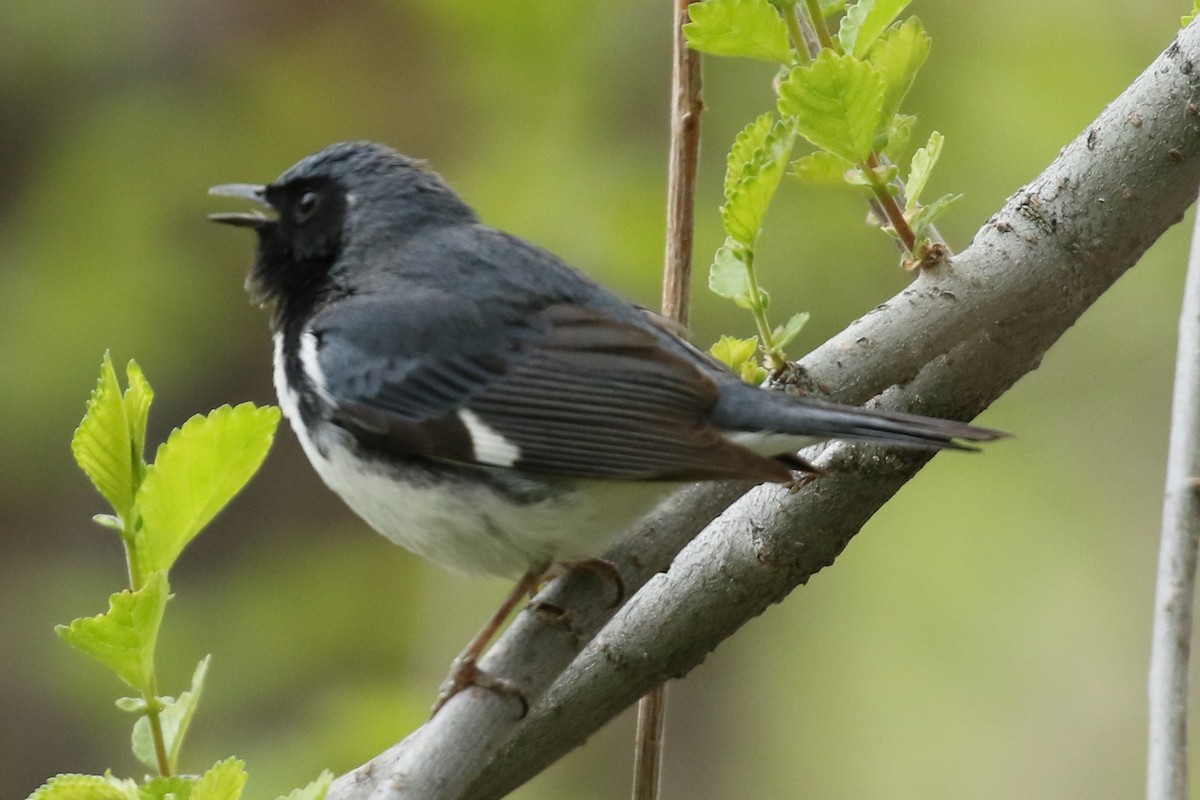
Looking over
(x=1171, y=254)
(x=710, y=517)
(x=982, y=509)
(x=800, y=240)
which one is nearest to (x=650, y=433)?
(x=710, y=517)

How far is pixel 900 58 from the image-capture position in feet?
6.17

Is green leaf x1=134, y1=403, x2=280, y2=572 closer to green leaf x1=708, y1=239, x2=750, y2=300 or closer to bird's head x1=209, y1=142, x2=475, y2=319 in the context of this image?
green leaf x1=708, y1=239, x2=750, y2=300

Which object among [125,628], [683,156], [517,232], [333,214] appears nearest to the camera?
[125,628]

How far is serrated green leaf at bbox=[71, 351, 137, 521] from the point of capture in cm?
155

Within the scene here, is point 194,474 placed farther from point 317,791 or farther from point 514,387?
point 514,387

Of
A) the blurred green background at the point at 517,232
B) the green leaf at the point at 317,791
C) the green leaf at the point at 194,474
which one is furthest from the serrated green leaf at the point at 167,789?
the blurred green background at the point at 517,232

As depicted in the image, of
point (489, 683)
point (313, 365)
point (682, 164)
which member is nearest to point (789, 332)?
point (682, 164)

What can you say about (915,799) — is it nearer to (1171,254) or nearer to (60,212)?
(1171,254)

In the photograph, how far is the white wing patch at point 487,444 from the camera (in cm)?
242

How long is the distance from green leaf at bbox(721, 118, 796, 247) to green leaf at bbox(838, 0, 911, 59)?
0.52ft

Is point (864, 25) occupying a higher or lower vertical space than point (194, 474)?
higher

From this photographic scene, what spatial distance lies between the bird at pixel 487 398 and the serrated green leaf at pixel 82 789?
624mm

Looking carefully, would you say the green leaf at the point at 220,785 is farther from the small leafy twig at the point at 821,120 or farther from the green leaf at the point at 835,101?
the green leaf at the point at 835,101

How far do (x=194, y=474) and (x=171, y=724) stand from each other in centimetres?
29
